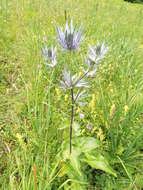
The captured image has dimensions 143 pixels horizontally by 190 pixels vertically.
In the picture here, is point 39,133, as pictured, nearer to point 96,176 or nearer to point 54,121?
point 54,121

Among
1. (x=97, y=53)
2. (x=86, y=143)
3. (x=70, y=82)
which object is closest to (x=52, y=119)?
(x=86, y=143)

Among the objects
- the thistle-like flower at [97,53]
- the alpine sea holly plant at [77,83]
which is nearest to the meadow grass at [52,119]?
the alpine sea holly plant at [77,83]

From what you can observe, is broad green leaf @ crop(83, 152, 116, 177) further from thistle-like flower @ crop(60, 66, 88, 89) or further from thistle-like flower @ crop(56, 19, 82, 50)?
thistle-like flower @ crop(56, 19, 82, 50)

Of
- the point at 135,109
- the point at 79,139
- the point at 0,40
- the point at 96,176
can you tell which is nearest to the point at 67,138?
the point at 79,139

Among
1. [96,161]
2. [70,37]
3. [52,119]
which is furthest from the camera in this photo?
[52,119]

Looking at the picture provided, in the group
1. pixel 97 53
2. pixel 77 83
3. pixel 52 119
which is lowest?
pixel 52 119

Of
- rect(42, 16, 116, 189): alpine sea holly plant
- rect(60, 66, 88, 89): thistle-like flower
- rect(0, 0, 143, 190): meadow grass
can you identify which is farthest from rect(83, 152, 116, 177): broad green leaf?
rect(60, 66, 88, 89): thistle-like flower

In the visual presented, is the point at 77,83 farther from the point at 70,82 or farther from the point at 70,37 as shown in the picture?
the point at 70,37

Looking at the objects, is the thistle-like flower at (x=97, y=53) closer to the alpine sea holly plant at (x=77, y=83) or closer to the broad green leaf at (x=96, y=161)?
the alpine sea holly plant at (x=77, y=83)

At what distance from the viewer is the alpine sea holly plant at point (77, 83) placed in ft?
3.37

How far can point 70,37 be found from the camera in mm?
1009

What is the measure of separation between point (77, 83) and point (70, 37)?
228 mm

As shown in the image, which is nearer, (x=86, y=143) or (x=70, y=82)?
(x=70, y=82)

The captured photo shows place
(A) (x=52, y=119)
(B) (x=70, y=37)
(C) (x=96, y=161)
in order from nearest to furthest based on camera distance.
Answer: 1. (B) (x=70, y=37)
2. (C) (x=96, y=161)
3. (A) (x=52, y=119)
